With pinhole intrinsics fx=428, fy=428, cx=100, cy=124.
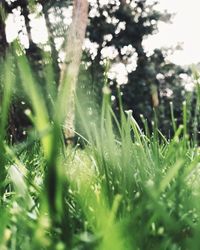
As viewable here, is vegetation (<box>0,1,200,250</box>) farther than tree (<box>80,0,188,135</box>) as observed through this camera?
No

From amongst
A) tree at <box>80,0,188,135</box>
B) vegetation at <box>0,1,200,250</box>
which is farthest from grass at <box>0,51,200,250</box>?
tree at <box>80,0,188,135</box>

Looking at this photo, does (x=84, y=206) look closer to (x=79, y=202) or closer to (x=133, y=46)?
(x=79, y=202)

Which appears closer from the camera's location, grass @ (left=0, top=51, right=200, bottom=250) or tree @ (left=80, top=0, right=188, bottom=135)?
grass @ (left=0, top=51, right=200, bottom=250)

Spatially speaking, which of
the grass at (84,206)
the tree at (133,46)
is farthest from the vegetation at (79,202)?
the tree at (133,46)

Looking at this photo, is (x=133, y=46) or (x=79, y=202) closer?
(x=79, y=202)

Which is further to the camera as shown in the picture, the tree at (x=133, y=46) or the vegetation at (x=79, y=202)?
the tree at (x=133, y=46)

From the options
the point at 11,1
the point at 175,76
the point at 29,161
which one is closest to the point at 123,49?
the point at 175,76

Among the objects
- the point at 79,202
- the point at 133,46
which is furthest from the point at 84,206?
the point at 133,46

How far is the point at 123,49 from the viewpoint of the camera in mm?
14586

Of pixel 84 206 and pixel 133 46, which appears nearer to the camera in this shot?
pixel 84 206

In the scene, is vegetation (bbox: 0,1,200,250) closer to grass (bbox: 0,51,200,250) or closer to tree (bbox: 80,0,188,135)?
grass (bbox: 0,51,200,250)

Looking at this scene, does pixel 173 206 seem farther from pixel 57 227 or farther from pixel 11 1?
pixel 11 1

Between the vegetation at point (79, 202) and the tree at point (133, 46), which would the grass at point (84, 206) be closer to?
the vegetation at point (79, 202)

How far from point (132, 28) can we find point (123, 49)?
0.78 meters
